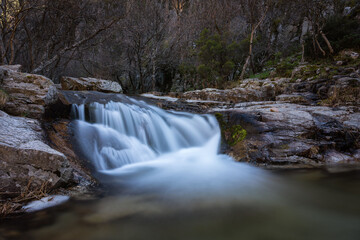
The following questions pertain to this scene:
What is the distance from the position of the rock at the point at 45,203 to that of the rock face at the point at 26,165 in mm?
162

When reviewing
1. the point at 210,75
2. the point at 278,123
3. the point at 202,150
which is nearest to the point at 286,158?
the point at 278,123

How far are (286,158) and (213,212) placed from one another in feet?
8.35

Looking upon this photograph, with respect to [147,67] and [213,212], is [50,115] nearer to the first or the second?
[213,212]

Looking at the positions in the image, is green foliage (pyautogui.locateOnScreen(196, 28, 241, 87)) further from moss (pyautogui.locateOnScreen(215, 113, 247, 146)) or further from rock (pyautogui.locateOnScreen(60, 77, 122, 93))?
moss (pyautogui.locateOnScreen(215, 113, 247, 146))

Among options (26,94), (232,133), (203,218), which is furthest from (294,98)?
(26,94)

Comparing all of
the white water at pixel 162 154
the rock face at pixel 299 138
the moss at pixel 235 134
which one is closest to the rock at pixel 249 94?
the white water at pixel 162 154

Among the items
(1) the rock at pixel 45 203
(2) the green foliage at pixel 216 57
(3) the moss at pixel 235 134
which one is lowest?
(1) the rock at pixel 45 203

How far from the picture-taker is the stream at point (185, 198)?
72.2 inches

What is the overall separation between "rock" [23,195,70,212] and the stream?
0.34ft

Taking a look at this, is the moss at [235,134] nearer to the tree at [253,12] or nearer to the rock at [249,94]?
the rock at [249,94]

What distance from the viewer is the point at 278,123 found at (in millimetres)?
4715

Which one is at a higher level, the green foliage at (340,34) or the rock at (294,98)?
the green foliage at (340,34)

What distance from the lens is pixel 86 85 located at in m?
10.1

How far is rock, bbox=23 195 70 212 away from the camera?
212 centimetres
